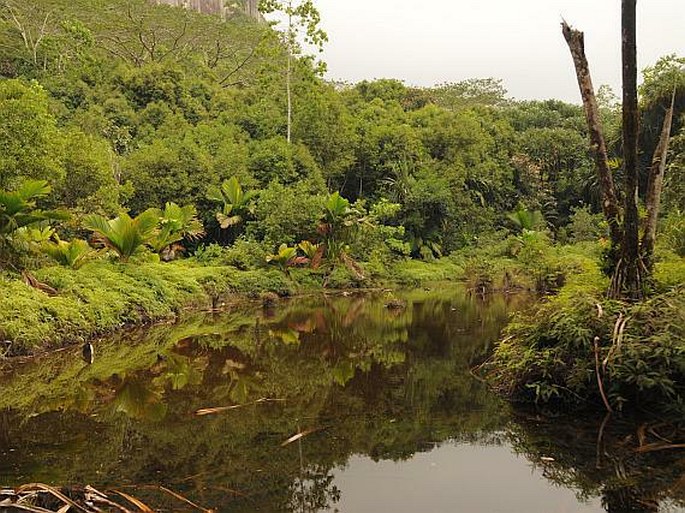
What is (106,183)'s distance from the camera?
1592 cm

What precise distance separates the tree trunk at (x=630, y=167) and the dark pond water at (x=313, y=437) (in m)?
1.74

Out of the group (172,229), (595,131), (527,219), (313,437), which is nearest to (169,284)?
(172,229)

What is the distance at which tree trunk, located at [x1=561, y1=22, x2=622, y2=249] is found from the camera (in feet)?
23.6

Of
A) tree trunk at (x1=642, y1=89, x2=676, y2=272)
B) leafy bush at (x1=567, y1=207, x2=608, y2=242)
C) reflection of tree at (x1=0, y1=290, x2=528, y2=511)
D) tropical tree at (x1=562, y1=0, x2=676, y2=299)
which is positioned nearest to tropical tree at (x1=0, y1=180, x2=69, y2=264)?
reflection of tree at (x1=0, y1=290, x2=528, y2=511)

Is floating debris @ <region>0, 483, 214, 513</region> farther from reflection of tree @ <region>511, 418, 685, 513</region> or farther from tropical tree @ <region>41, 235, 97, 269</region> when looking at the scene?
tropical tree @ <region>41, 235, 97, 269</region>

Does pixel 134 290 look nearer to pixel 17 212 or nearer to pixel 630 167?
pixel 17 212

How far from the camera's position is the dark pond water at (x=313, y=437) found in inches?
180

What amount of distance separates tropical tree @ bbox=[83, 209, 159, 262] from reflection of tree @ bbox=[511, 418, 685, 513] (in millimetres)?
10171

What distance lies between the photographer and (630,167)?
275 inches

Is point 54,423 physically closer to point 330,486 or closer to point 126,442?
point 126,442

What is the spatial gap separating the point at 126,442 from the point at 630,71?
21.5 ft

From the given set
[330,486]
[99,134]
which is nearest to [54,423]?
[330,486]

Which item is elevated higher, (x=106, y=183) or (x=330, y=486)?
(x=106, y=183)

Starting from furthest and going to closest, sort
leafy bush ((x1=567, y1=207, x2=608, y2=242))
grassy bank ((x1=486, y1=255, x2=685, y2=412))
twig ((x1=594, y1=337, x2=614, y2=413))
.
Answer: leafy bush ((x1=567, y1=207, x2=608, y2=242))
twig ((x1=594, y1=337, x2=614, y2=413))
grassy bank ((x1=486, y1=255, x2=685, y2=412))
